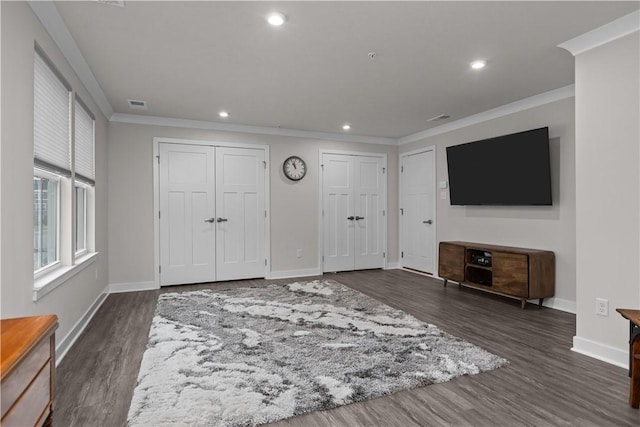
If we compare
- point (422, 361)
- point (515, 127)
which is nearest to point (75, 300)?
point (422, 361)

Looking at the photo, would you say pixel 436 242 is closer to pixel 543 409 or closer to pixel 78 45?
pixel 543 409

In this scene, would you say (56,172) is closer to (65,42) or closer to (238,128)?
(65,42)

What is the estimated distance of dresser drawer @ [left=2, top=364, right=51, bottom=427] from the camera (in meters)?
1.00

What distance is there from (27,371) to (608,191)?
3376 mm

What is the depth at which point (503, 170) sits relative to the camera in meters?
4.36

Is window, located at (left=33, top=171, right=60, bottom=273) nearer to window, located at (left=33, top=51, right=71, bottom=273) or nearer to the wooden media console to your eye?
window, located at (left=33, top=51, right=71, bottom=273)

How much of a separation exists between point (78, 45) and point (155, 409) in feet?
8.93

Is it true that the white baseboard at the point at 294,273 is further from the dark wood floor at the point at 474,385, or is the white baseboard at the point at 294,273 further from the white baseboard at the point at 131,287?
the dark wood floor at the point at 474,385

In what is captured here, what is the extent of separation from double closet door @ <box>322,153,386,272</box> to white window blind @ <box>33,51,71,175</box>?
3.72 meters

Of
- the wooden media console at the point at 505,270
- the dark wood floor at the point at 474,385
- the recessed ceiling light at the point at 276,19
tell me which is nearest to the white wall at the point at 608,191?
the dark wood floor at the point at 474,385

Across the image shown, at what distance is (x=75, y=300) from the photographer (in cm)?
315

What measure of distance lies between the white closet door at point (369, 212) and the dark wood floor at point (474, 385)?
2623 millimetres

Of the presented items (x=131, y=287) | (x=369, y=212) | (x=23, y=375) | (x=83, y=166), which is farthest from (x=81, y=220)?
(x=369, y=212)

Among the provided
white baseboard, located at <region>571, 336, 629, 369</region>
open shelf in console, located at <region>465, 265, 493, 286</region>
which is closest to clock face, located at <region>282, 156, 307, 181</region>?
open shelf in console, located at <region>465, 265, 493, 286</region>
